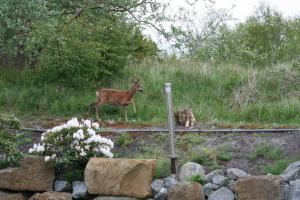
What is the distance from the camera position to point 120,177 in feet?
24.5

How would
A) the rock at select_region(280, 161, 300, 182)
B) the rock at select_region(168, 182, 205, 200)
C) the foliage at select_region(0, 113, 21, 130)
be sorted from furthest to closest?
the foliage at select_region(0, 113, 21, 130), the rock at select_region(168, 182, 205, 200), the rock at select_region(280, 161, 300, 182)

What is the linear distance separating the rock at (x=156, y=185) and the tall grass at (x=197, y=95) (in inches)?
112

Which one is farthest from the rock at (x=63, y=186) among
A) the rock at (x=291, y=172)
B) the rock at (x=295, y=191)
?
the rock at (x=295, y=191)

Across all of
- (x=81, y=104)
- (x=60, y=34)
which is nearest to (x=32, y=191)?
(x=81, y=104)

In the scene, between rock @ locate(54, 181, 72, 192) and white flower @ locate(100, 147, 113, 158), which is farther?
white flower @ locate(100, 147, 113, 158)

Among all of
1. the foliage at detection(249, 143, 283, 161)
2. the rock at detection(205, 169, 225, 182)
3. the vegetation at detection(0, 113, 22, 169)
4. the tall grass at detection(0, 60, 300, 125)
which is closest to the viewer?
the rock at detection(205, 169, 225, 182)

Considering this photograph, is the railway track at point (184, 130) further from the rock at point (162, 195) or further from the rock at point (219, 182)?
the rock at point (162, 195)

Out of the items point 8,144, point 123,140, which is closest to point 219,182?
point 123,140

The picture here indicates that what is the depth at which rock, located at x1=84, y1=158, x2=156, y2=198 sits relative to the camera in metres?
7.41

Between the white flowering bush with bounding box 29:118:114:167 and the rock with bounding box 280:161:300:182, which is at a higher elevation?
the white flowering bush with bounding box 29:118:114:167

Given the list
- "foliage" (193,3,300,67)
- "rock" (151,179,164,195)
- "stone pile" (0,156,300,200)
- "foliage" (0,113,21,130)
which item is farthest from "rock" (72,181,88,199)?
"foliage" (193,3,300,67)

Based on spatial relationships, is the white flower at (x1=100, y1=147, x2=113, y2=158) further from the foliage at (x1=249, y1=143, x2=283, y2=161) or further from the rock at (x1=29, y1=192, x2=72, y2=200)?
the foliage at (x1=249, y1=143, x2=283, y2=161)

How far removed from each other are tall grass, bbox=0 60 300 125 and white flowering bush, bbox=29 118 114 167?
230cm

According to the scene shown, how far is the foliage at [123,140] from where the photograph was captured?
8.56 m
